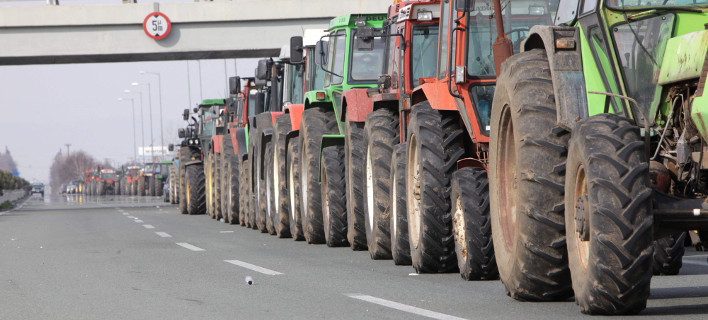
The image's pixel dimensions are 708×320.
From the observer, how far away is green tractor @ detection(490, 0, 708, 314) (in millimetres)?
6992

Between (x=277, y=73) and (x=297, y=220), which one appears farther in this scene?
(x=277, y=73)

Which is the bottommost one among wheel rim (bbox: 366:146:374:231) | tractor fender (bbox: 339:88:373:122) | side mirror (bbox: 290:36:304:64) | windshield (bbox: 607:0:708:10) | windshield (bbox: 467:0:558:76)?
wheel rim (bbox: 366:146:374:231)

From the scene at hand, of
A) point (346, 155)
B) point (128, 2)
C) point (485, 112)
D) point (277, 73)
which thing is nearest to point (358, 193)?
point (346, 155)

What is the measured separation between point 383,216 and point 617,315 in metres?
5.97

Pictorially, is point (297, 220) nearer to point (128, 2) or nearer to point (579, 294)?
point (579, 294)

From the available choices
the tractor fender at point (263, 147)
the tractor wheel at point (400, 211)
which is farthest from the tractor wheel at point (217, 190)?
the tractor wheel at point (400, 211)

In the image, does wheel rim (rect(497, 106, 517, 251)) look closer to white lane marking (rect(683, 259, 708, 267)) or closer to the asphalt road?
the asphalt road

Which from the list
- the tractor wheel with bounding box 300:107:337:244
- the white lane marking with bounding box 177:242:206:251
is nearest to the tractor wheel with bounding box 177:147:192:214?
the white lane marking with bounding box 177:242:206:251

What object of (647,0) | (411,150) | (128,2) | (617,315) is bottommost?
(617,315)

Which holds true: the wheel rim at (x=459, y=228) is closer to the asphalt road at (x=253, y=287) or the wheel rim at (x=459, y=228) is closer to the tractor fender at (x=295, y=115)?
the asphalt road at (x=253, y=287)

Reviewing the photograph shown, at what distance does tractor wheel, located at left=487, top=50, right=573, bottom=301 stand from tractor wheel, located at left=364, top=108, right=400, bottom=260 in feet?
15.0

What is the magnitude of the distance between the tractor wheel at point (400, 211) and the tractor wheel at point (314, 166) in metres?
4.32

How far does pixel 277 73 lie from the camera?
73.6 feet

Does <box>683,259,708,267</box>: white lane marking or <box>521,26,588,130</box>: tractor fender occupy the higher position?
<box>521,26,588,130</box>: tractor fender
